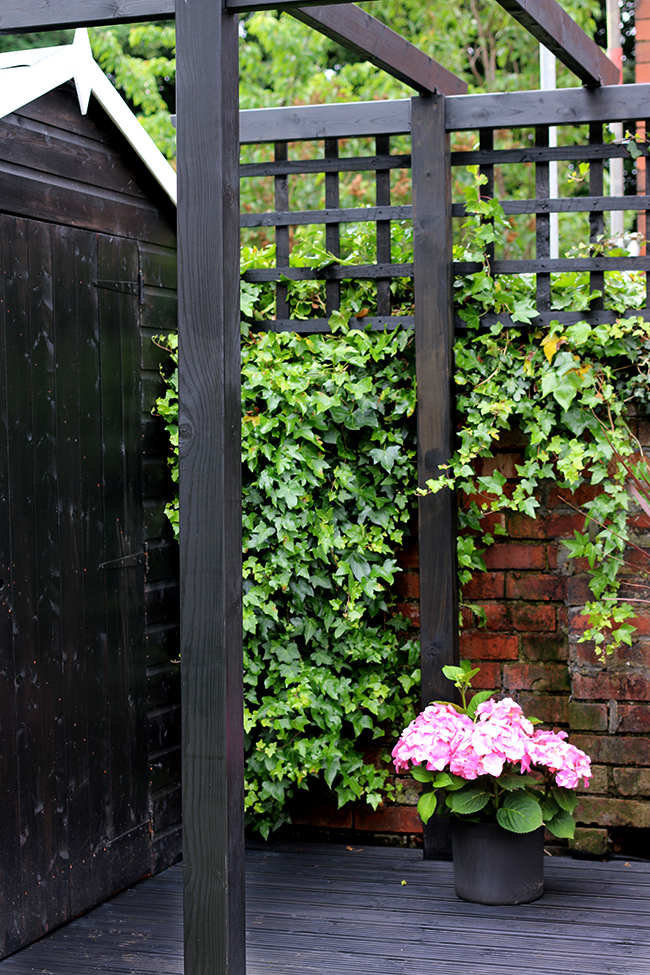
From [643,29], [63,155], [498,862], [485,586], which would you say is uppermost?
[643,29]

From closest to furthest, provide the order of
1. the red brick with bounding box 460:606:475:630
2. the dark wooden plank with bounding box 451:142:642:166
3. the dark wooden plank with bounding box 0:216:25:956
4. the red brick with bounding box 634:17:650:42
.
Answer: the dark wooden plank with bounding box 0:216:25:956 < the dark wooden plank with bounding box 451:142:642:166 < the red brick with bounding box 460:606:475:630 < the red brick with bounding box 634:17:650:42

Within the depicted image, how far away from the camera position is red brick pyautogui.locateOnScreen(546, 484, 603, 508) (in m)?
3.30

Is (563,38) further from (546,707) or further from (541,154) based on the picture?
(546,707)

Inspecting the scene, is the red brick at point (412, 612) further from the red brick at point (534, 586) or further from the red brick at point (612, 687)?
the red brick at point (612, 687)

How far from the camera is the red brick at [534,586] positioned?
10.9 feet

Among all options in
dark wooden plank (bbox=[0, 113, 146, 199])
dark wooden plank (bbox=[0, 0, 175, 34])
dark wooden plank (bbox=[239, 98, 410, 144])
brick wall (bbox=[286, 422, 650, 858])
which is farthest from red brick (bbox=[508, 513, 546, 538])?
dark wooden plank (bbox=[0, 0, 175, 34])

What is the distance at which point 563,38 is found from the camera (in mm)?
2768

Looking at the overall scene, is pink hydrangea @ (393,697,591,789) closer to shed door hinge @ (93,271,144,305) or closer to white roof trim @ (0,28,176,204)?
shed door hinge @ (93,271,144,305)

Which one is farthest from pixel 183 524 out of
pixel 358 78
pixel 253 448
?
pixel 358 78

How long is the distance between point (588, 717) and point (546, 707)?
0.49 feet

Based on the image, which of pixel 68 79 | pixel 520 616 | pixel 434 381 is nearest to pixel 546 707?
pixel 520 616

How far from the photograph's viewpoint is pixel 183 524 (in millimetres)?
2033

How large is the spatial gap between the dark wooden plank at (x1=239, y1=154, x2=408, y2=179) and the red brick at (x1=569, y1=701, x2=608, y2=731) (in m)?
1.90

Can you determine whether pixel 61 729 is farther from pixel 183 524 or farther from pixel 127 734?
pixel 183 524
